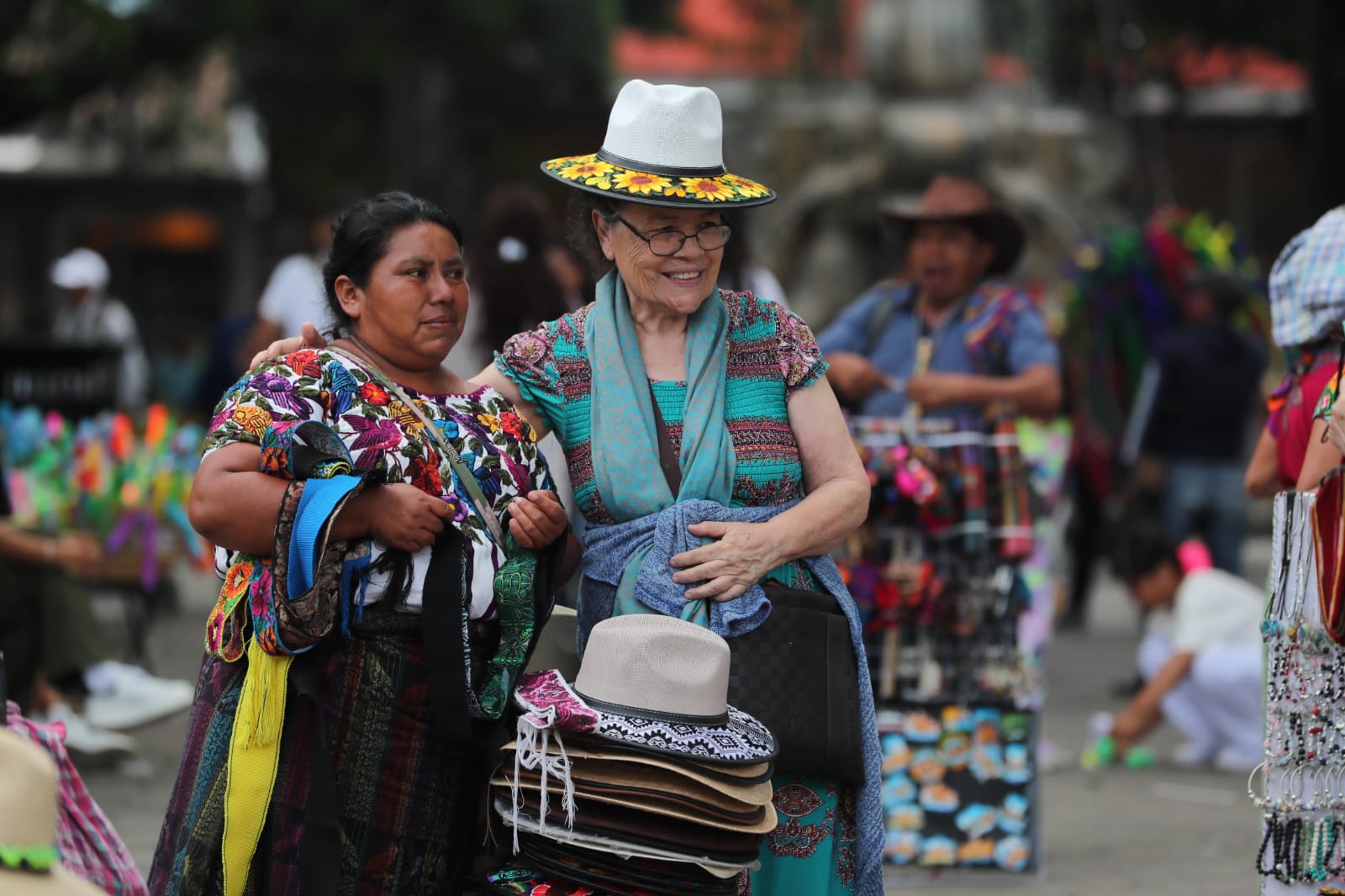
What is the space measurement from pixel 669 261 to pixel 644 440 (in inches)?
14.3

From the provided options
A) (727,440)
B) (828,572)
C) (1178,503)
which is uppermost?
(727,440)

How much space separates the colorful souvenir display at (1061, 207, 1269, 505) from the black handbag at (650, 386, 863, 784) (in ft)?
23.8

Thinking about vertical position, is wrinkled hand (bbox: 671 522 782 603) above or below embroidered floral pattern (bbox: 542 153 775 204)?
below

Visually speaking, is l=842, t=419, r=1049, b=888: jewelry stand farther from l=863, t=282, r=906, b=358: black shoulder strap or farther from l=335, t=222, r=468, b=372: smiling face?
l=335, t=222, r=468, b=372: smiling face

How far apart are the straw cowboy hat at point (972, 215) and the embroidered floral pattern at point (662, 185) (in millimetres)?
2218

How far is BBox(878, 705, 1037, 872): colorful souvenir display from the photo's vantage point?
559 cm

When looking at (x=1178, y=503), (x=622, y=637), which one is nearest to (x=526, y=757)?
(x=622, y=637)

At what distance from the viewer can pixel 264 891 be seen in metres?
3.41

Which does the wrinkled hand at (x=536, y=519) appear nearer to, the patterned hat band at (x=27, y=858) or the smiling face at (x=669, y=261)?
the smiling face at (x=669, y=261)

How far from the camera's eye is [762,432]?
3.67 m

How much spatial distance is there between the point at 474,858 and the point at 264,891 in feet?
1.43

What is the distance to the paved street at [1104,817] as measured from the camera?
564cm

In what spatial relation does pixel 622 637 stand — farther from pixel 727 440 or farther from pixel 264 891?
pixel 264 891

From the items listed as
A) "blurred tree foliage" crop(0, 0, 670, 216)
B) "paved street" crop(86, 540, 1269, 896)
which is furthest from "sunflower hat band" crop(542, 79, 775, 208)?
"blurred tree foliage" crop(0, 0, 670, 216)
